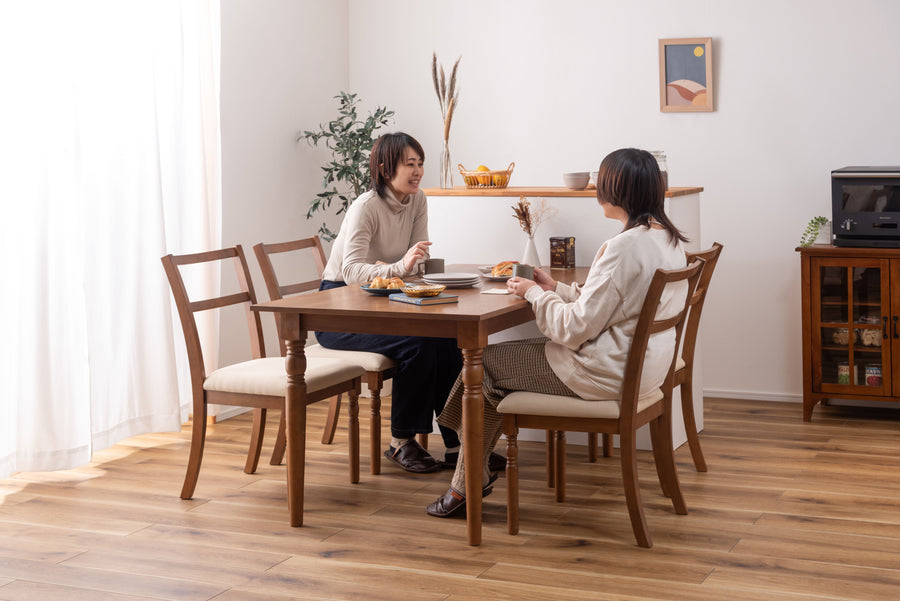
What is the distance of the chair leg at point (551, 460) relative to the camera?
11.5ft

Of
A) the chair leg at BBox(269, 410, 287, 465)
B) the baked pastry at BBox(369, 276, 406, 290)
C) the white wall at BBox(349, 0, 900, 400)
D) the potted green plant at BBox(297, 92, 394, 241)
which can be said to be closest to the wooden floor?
the chair leg at BBox(269, 410, 287, 465)

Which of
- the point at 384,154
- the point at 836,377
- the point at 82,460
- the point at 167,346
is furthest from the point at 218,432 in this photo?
the point at 836,377

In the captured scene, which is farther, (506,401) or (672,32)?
(672,32)

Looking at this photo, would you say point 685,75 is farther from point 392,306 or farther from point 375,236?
point 392,306

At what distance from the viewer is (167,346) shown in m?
4.25

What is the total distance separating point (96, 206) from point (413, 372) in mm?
1442

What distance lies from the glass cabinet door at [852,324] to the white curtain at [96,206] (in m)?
2.73

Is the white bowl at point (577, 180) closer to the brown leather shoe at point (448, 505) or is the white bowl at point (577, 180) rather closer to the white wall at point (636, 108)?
the white wall at point (636, 108)

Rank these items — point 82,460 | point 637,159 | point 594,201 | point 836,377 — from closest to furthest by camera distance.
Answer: point 637,159 → point 82,460 → point 594,201 → point 836,377

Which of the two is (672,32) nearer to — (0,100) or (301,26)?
(301,26)

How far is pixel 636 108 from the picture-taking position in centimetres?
501

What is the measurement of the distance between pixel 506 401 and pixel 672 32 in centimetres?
267

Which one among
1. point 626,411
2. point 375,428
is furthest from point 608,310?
point 375,428

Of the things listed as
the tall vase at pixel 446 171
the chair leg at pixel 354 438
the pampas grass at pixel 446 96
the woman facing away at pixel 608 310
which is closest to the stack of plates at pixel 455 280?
the woman facing away at pixel 608 310
